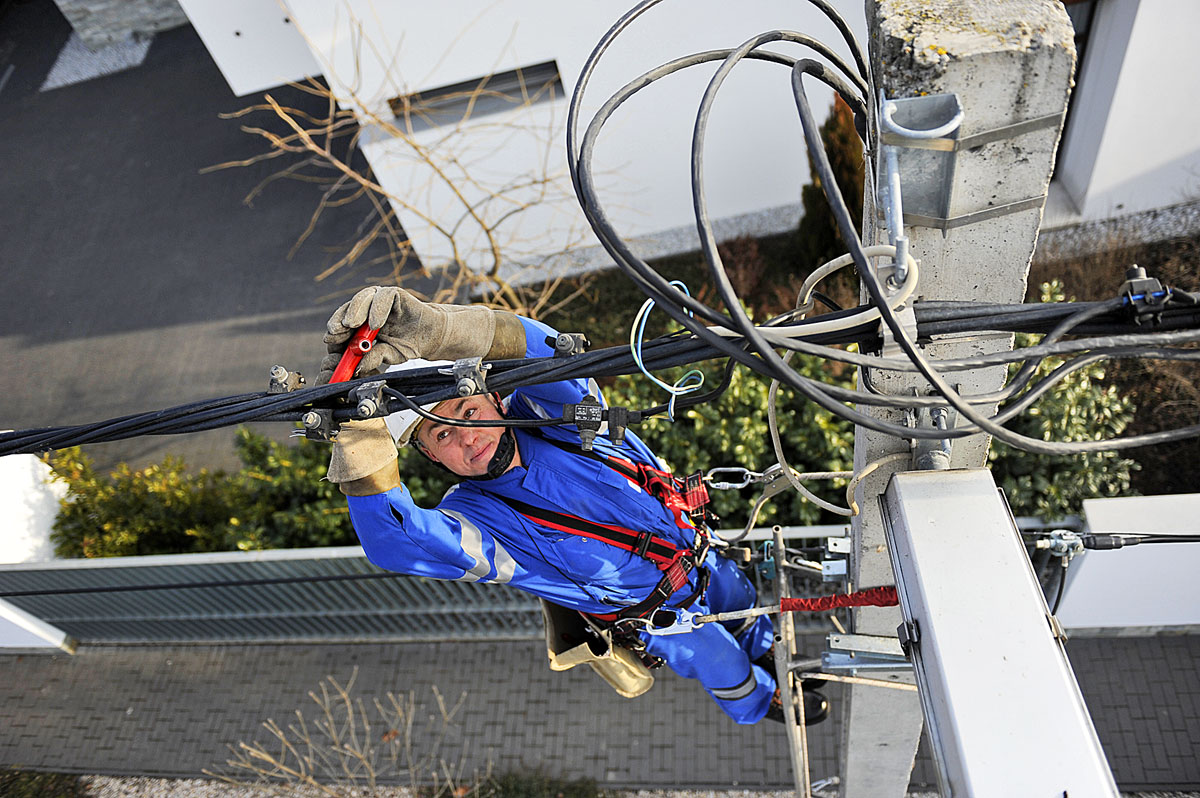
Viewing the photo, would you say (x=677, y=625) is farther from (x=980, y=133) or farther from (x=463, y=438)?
(x=980, y=133)

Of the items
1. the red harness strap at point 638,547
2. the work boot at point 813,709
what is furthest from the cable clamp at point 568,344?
the work boot at point 813,709

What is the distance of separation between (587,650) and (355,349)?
67.0 inches

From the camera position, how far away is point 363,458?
2570mm

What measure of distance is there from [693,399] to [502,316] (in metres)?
0.82

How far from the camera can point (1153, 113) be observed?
6.84 metres

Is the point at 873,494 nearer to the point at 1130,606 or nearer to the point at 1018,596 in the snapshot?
the point at 1018,596

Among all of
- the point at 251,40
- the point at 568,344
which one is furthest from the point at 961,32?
the point at 251,40

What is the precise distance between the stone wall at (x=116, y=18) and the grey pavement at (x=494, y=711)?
9.43m

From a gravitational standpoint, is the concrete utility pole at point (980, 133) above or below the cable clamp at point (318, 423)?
above

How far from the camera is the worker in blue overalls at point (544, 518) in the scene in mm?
2861

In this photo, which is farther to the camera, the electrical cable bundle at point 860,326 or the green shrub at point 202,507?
the green shrub at point 202,507

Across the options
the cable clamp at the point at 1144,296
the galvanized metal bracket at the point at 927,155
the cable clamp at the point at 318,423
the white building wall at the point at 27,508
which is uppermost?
the galvanized metal bracket at the point at 927,155

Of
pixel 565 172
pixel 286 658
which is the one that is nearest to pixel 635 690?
pixel 286 658

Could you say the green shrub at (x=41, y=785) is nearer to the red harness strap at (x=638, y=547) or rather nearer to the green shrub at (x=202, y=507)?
the green shrub at (x=202, y=507)
